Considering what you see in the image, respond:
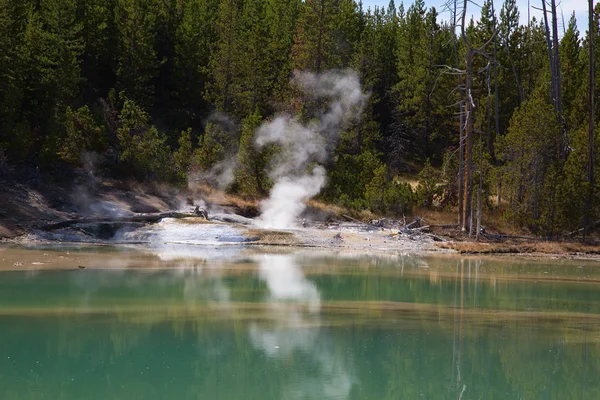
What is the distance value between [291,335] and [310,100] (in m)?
37.1

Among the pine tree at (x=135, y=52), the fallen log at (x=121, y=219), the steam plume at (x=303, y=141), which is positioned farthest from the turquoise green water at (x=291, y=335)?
the pine tree at (x=135, y=52)

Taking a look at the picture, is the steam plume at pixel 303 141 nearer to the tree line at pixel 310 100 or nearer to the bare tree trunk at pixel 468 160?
the tree line at pixel 310 100

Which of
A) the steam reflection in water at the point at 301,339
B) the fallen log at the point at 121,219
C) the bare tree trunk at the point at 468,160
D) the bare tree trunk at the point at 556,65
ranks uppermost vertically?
the bare tree trunk at the point at 556,65

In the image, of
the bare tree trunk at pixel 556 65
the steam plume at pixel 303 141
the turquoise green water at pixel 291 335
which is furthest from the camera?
the bare tree trunk at pixel 556 65

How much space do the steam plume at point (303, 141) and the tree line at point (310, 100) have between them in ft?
2.82

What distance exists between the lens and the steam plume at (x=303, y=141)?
1631 inches

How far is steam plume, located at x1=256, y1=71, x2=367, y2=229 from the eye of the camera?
41.4 metres

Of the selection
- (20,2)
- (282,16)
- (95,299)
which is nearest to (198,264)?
(95,299)

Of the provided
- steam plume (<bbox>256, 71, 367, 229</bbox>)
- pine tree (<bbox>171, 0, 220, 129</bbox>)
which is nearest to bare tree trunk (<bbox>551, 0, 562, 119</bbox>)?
steam plume (<bbox>256, 71, 367, 229</bbox>)

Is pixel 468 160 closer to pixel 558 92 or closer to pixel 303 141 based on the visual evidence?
pixel 558 92

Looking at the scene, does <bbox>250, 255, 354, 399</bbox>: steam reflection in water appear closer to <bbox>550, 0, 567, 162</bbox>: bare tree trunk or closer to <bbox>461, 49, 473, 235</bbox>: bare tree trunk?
<bbox>461, 49, 473, 235</bbox>: bare tree trunk

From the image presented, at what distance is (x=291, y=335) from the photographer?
1393 centimetres

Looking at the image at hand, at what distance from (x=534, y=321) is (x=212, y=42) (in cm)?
4788

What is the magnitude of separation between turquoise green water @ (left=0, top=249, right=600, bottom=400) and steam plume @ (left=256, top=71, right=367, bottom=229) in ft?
56.4
